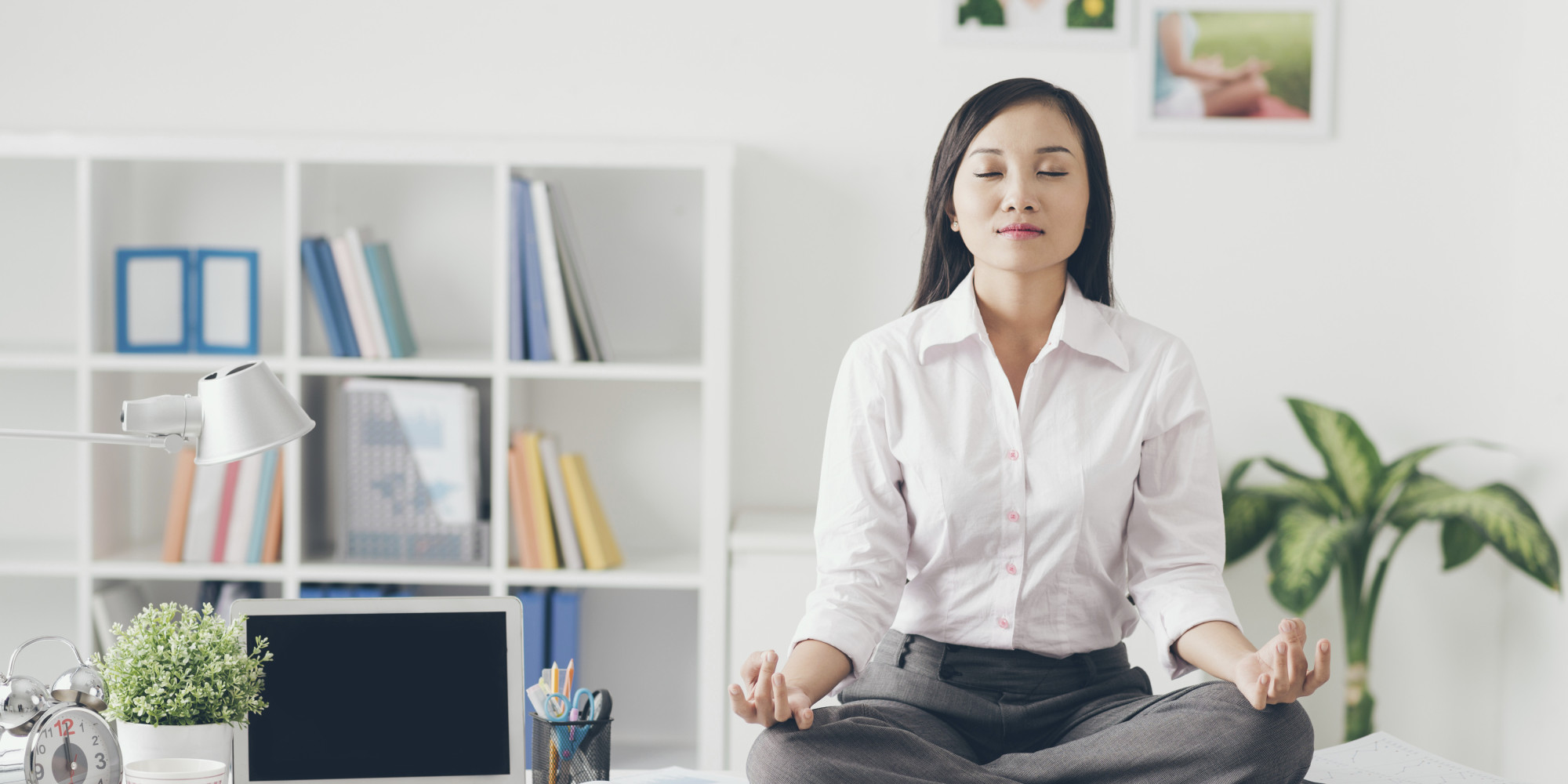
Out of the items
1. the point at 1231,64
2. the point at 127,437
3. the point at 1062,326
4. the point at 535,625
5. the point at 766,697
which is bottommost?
the point at 535,625

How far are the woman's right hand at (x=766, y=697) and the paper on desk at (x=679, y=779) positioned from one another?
0.20 m

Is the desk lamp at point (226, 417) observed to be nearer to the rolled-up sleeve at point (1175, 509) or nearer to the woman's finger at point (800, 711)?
the woman's finger at point (800, 711)

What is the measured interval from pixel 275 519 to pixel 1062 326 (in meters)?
1.52

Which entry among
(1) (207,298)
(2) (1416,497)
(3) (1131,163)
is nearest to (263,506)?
(1) (207,298)

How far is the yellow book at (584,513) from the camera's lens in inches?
88.1

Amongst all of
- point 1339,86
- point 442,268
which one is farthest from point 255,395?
point 1339,86

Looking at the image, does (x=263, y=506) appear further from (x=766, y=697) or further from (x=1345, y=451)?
(x=1345, y=451)

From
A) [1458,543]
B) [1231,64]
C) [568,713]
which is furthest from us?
[1231,64]

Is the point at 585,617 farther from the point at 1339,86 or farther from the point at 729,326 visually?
the point at 1339,86

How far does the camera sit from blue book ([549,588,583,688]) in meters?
2.27

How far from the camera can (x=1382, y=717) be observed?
2451mm

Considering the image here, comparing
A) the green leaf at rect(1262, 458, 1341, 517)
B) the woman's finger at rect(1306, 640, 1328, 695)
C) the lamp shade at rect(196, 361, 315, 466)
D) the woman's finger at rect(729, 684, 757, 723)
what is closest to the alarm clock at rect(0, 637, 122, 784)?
the lamp shade at rect(196, 361, 315, 466)

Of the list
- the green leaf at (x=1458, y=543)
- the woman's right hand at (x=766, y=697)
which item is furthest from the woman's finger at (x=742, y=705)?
the green leaf at (x=1458, y=543)

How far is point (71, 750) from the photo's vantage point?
1.06 metres
